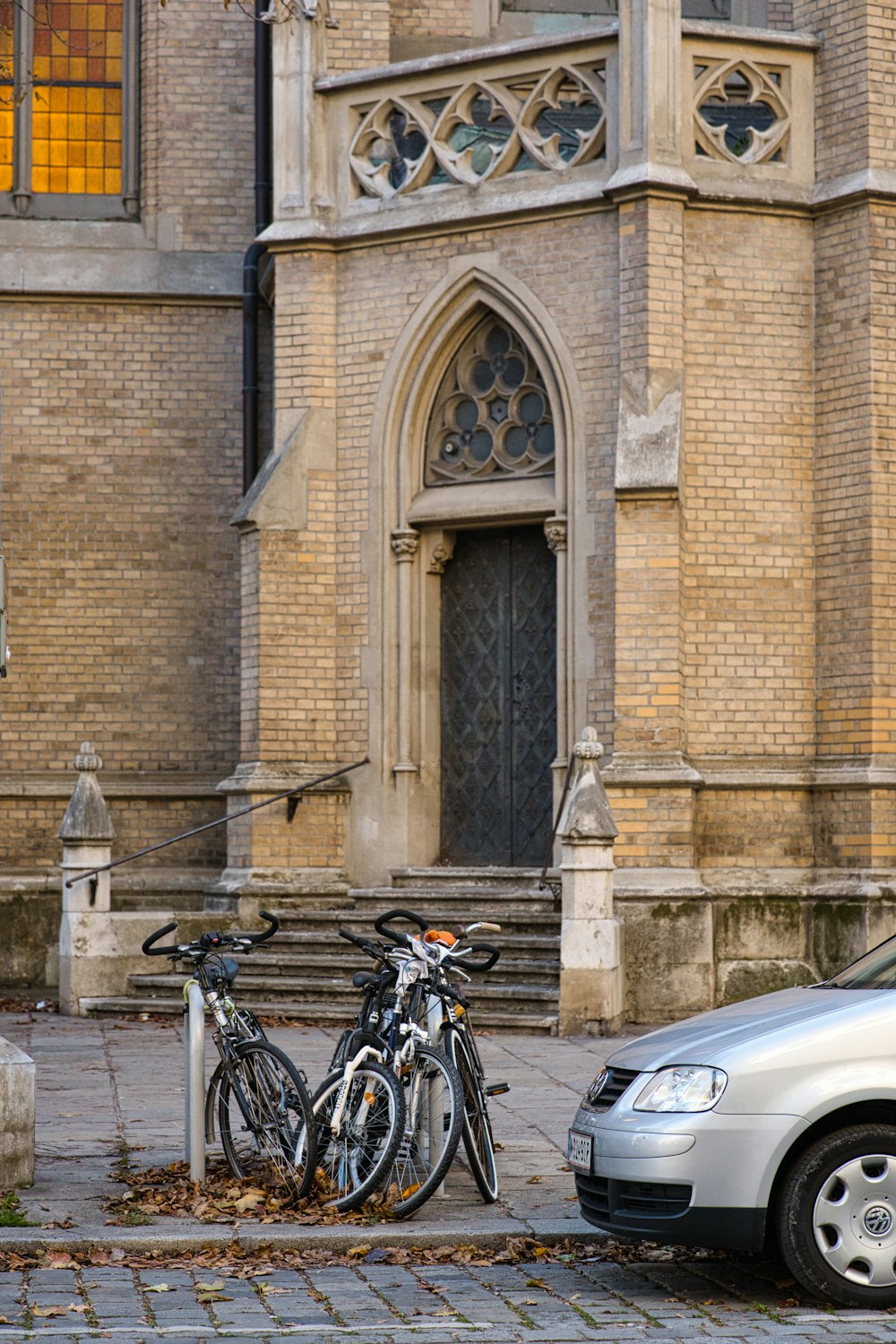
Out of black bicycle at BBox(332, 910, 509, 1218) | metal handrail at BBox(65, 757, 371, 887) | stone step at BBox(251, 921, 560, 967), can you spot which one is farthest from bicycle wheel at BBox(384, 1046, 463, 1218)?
metal handrail at BBox(65, 757, 371, 887)

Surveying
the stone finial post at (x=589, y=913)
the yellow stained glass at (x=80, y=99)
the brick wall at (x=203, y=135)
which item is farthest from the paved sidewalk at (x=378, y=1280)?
the yellow stained glass at (x=80, y=99)

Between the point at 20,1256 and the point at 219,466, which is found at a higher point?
the point at 219,466

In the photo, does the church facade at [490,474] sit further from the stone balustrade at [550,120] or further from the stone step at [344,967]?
the stone step at [344,967]

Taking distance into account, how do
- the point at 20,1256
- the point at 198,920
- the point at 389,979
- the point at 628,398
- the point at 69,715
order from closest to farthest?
the point at 20,1256
the point at 389,979
the point at 628,398
the point at 198,920
the point at 69,715

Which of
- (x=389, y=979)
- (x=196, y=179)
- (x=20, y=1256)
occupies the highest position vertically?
(x=196, y=179)

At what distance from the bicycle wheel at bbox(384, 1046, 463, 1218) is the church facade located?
6.59 metres

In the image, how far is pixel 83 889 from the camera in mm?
15672

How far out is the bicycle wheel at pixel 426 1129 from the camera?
7.55 m

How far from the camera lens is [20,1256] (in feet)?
23.3

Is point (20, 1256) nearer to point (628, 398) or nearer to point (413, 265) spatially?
point (628, 398)

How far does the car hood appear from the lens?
670cm

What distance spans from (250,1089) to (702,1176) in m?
2.31

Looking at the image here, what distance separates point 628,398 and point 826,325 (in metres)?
1.87

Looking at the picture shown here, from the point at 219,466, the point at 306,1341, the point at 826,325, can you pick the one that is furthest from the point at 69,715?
the point at 306,1341
